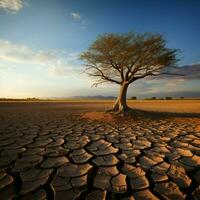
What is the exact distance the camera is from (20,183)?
226 centimetres

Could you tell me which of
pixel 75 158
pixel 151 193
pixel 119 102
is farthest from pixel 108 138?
pixel 119 102

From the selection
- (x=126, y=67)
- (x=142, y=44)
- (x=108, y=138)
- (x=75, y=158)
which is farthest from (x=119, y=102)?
(x=75, y=158)

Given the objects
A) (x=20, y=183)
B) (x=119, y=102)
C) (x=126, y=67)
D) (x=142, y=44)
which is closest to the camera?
(x=20, y=183)

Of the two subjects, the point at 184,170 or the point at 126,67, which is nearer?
the point at 184,170

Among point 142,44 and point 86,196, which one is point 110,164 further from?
point 142,44

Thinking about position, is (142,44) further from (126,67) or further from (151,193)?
(151,193)

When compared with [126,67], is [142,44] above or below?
above

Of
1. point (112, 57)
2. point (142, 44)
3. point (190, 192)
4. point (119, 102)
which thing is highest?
point (142, 44)

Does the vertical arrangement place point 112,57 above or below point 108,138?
above

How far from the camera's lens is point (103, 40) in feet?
30.5

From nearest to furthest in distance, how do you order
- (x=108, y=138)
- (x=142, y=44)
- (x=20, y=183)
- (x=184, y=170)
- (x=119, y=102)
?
(x=20, y=183)
(x=184, y=170)
(x=108, y=138)
(x=142, y=44)
(x=119, y=102)

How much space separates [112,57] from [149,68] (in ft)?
7.45

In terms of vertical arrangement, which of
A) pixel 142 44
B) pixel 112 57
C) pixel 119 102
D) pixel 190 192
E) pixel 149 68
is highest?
pixel 142 44

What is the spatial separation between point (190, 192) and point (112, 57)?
8299 millimetres
